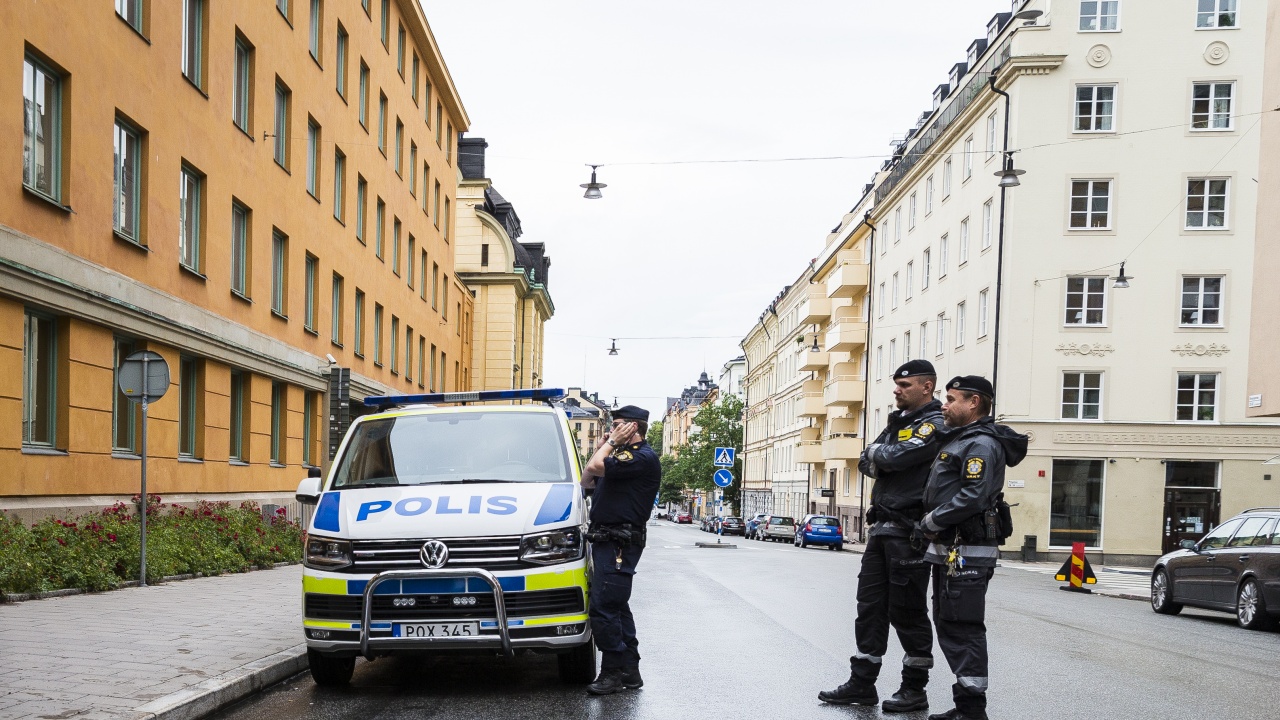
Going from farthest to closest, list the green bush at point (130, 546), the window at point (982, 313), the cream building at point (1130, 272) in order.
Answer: the window at point (982, 313) → the cream building at point (1130, 272) → the green bush at point (130, 546)

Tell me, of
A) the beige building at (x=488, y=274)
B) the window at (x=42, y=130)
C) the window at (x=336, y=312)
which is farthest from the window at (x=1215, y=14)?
the beige building at (x=488, y=274)

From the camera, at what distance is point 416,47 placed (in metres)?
38.0

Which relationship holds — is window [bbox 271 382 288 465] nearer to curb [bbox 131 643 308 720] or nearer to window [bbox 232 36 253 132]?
window [bbox 232 36 253 132]

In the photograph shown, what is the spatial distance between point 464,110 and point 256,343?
1067 inches

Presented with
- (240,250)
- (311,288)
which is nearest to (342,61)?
(311,288)

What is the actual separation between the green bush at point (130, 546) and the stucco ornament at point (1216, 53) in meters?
30.3

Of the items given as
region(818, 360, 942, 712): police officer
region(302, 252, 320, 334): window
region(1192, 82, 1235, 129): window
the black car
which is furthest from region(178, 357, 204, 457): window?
region(1192, 82, 1235, 129): window

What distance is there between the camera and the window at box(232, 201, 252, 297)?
20078 mm

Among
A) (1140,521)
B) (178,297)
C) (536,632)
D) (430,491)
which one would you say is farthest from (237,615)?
(1140,521)

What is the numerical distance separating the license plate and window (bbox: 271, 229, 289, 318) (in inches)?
656

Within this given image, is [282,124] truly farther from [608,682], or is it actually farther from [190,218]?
[608,682]

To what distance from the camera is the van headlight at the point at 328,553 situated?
684cm

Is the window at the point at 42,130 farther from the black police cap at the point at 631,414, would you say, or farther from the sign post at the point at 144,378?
the black police cap at the point at 631,414

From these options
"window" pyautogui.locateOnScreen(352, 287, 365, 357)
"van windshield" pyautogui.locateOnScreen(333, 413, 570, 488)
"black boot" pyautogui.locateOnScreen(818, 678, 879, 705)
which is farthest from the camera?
"window" pyautogui.locateOnScreen(352, 287, 365, 357)
